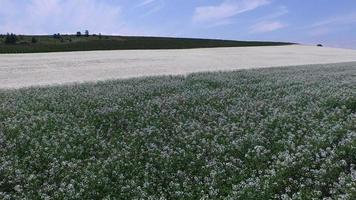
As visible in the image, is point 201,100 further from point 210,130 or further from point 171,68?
point 171,68

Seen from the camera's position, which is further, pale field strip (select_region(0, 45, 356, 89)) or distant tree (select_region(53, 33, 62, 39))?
distant tree (select_region(53, 33, 62, 39))

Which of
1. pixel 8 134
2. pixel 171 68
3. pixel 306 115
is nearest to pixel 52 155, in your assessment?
pixel 8 134

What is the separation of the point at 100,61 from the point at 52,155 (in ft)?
123

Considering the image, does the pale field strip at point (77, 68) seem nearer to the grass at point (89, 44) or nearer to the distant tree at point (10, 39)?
the grass at point (89, 44)

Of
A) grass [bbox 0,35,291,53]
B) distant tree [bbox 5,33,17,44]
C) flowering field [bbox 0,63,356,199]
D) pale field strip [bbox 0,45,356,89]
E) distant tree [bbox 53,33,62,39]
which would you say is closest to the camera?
flowering field [bbox 0,63,356,199]

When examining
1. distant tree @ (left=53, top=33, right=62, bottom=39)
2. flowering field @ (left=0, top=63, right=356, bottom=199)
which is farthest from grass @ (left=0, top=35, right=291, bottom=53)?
flowering field @ (left=0, top=63, right=356, bottom=199)

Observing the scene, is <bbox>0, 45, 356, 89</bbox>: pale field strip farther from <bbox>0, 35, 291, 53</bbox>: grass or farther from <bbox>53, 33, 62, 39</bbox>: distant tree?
<bbox>53, 33, 62, 39</bbox>: distant tree

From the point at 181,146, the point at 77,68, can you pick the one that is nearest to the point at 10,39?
the point at 77,68

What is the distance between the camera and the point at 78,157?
46.5 feet

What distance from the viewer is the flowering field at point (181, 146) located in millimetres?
11266

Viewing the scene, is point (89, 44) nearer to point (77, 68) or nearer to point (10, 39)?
point (10, 39)

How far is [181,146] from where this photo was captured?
1493cm

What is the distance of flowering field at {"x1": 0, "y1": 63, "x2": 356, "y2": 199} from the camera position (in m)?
11.3

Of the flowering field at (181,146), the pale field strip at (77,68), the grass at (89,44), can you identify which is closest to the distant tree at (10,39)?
the grass at (89,44)
